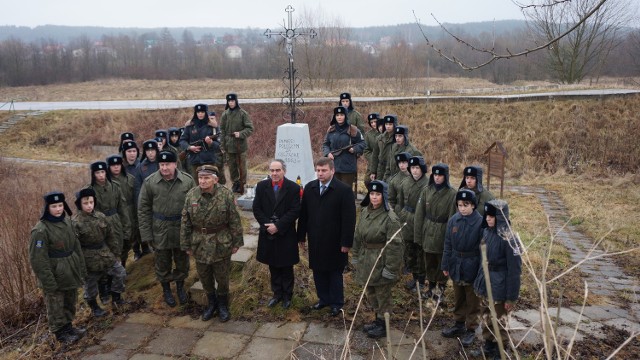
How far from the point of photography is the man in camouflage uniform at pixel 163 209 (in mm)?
5691

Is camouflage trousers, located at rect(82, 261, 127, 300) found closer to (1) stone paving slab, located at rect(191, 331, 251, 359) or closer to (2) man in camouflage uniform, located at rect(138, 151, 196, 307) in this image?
(2) man in camouflage uniform, located at rect(138, 151, 196, 307)

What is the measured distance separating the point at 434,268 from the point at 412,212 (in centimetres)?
75

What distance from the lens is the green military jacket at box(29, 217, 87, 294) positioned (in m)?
4.82

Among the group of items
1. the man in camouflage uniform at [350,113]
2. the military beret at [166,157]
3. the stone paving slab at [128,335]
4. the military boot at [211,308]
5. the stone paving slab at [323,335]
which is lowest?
the stone paving slab at [128,335]

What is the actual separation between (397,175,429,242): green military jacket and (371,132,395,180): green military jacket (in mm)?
1704

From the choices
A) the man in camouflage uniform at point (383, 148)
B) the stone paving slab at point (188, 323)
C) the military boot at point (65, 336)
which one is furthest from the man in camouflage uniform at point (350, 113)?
the military boot at point (65, 336)

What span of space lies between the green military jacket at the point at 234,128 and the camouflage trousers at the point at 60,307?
14.3 feet

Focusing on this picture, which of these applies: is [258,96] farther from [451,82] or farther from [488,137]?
[451,82]

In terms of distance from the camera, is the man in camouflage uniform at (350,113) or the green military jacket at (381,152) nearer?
the green military jacket at (381,152)

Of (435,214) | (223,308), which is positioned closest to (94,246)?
(223,308)

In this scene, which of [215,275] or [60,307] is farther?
[215,275]

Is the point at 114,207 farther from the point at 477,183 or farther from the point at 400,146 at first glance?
the point at 477,183

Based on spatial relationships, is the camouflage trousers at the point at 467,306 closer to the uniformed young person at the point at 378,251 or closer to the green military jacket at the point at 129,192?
the uniformed young person at the point at 378,251

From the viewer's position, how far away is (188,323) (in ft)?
17.9
